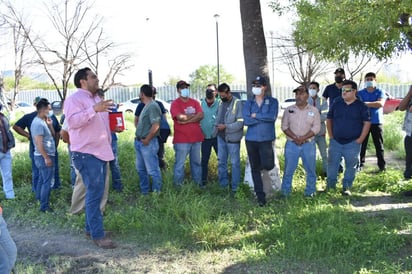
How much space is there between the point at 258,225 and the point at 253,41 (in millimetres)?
3079

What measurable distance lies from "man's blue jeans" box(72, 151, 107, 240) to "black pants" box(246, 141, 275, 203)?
86.9 inches

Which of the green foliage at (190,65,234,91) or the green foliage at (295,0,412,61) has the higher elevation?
the green foliage at (190,65,234,91)

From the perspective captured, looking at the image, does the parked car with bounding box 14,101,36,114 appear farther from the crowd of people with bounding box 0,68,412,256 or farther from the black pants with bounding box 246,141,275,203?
the black pants with bounding box 246,141,275,203

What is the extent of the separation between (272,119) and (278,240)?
6.47 ft

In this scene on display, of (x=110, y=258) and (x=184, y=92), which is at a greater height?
(x=184, y=92)

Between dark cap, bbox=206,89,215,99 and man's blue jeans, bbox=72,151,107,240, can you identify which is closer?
man's blue jeans, bbox=72,151,107,240

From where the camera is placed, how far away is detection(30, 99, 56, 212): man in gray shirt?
618 centimetres

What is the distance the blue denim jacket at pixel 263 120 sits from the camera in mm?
5977

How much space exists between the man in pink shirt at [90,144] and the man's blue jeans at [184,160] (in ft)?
7.00

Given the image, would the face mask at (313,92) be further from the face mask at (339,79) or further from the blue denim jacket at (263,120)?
the blue denim jacket at (263,120)

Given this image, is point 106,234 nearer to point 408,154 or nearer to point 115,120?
point 115,120

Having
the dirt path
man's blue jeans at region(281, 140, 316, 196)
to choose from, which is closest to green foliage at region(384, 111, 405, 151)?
man's blue jeans at region(281, 140, 316, 196)

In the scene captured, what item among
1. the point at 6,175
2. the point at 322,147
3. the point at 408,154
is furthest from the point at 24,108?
the point at 408,154

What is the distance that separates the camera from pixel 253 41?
6.84 m
